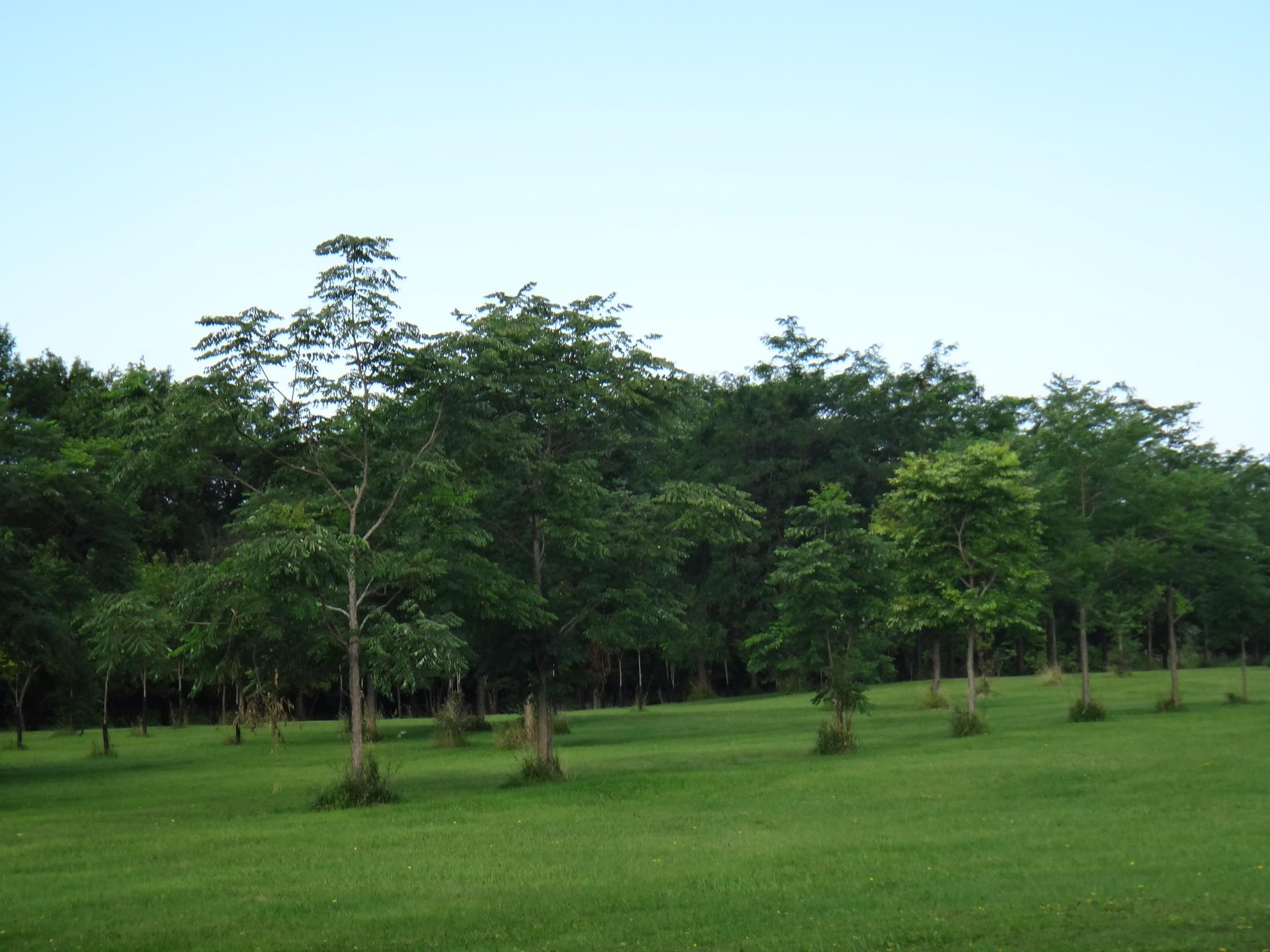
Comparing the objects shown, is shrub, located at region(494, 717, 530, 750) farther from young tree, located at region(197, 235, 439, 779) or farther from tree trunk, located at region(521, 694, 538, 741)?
young tree, located at region(197, 235, 439, 779)

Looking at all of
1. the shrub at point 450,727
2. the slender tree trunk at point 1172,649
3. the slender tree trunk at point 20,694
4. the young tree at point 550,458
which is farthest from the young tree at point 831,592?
the slender tree trunk at point 20,694

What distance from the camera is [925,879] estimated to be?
14875 millimetres

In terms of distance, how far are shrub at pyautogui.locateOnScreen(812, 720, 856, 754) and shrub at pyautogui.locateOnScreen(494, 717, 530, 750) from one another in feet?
28.4

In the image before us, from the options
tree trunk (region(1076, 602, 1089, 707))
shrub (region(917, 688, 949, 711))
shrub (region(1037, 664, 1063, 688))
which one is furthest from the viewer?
shrub (region(1037, 664, 1063, 688))

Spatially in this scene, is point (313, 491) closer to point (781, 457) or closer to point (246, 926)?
point (246, 926)

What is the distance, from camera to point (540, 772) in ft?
93.0

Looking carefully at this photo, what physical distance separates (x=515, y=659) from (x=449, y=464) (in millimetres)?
6606

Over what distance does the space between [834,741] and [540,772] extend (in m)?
7.55

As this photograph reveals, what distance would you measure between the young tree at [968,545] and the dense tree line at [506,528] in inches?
3.5

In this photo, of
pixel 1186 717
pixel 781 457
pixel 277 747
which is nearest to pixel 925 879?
pixel 1186 717

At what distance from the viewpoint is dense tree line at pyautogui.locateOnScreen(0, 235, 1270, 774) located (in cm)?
2508

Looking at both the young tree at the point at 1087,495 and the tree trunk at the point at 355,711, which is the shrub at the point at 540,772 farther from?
the young tree at the point at 1087,495

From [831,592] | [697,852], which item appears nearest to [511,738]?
[831,592]

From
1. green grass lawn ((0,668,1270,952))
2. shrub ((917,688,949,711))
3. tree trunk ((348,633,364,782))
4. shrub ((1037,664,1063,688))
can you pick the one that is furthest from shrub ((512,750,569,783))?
shrub ((1037,664,1063,688))
